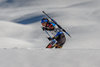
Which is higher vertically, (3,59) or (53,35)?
(3,59)

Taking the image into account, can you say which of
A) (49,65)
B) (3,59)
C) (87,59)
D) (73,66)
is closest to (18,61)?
(3,59)

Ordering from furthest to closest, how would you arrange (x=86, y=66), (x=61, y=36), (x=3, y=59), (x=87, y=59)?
1. (x=61, y=36)
2. (x=3, y=59)
3. (x=87, y=59)
4. (x=86, y=66)

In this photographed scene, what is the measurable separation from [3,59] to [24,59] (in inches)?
8.1

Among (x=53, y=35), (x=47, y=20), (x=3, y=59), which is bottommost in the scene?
(x=53, y=35)

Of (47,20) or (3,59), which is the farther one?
(47,20)

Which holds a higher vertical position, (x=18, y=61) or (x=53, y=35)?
(x=18, y=61)

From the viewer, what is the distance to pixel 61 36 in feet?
22.6

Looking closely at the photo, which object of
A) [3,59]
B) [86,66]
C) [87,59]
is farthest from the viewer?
[3,59]

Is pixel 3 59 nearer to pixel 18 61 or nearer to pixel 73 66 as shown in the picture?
pixel 18 61

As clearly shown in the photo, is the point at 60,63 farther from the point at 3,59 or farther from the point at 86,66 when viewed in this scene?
the point at 3,59

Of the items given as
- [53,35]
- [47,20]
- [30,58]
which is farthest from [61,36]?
[30,58]

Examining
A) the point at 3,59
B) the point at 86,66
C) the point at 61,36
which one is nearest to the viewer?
the point at 86,66

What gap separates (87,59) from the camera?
4.72 feet

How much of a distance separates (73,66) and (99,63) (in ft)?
0.69
